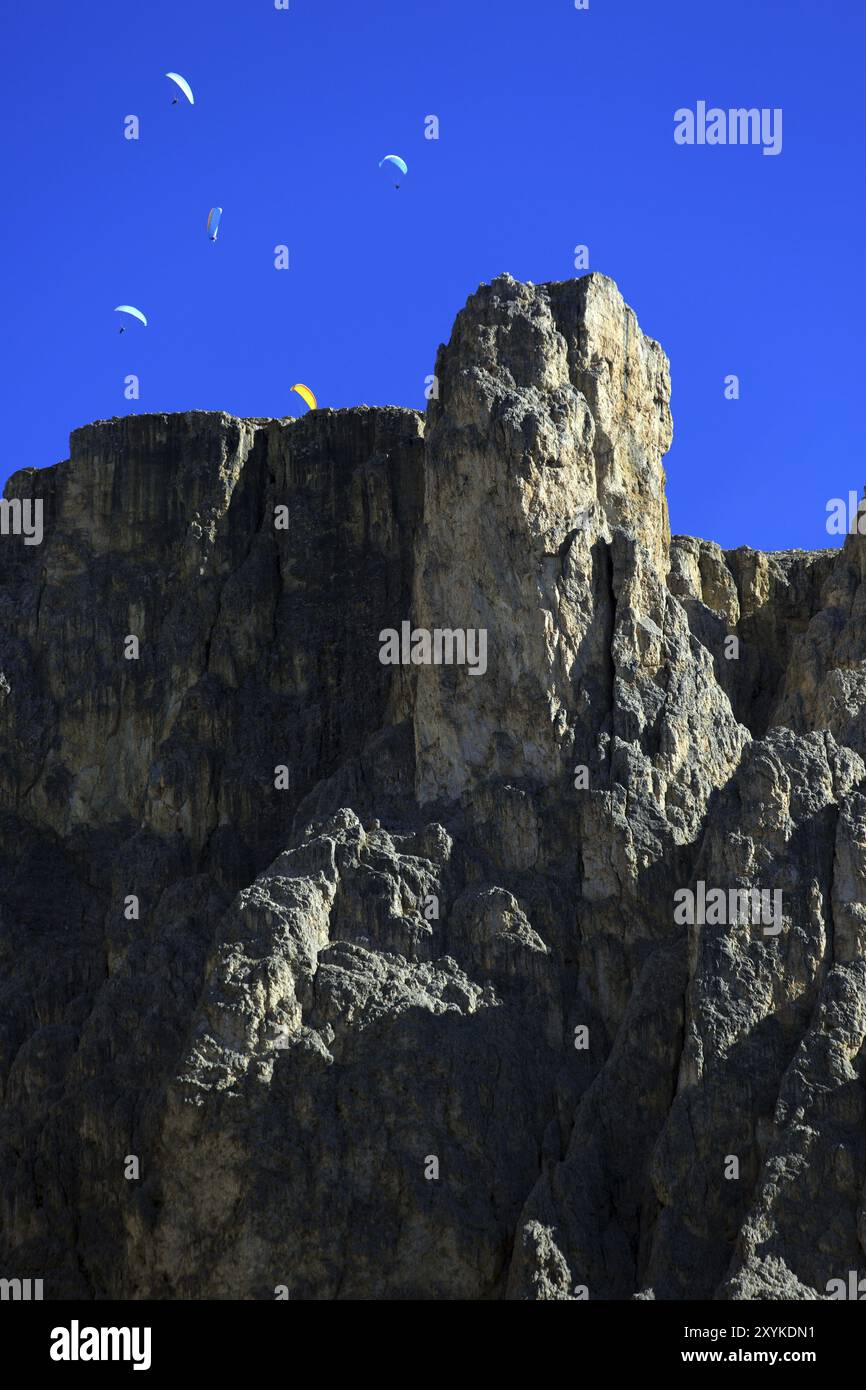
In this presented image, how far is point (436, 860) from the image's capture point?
88500mm

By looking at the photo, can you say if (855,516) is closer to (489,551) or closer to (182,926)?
(489,551)

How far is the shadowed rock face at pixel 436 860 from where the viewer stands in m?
80.9

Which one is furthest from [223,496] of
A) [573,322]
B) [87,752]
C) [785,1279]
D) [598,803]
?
[785,1279]

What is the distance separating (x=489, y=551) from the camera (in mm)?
91562

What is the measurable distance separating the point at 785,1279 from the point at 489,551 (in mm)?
25790

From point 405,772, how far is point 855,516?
19405 millimetres

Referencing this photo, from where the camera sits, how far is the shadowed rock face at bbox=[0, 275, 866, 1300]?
8088 cm

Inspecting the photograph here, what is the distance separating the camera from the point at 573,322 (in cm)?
9531

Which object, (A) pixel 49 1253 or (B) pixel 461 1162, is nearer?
(B) pixel 461 1162

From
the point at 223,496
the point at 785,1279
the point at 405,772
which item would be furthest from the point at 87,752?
the point at 785,1279

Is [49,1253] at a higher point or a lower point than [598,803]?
lower
